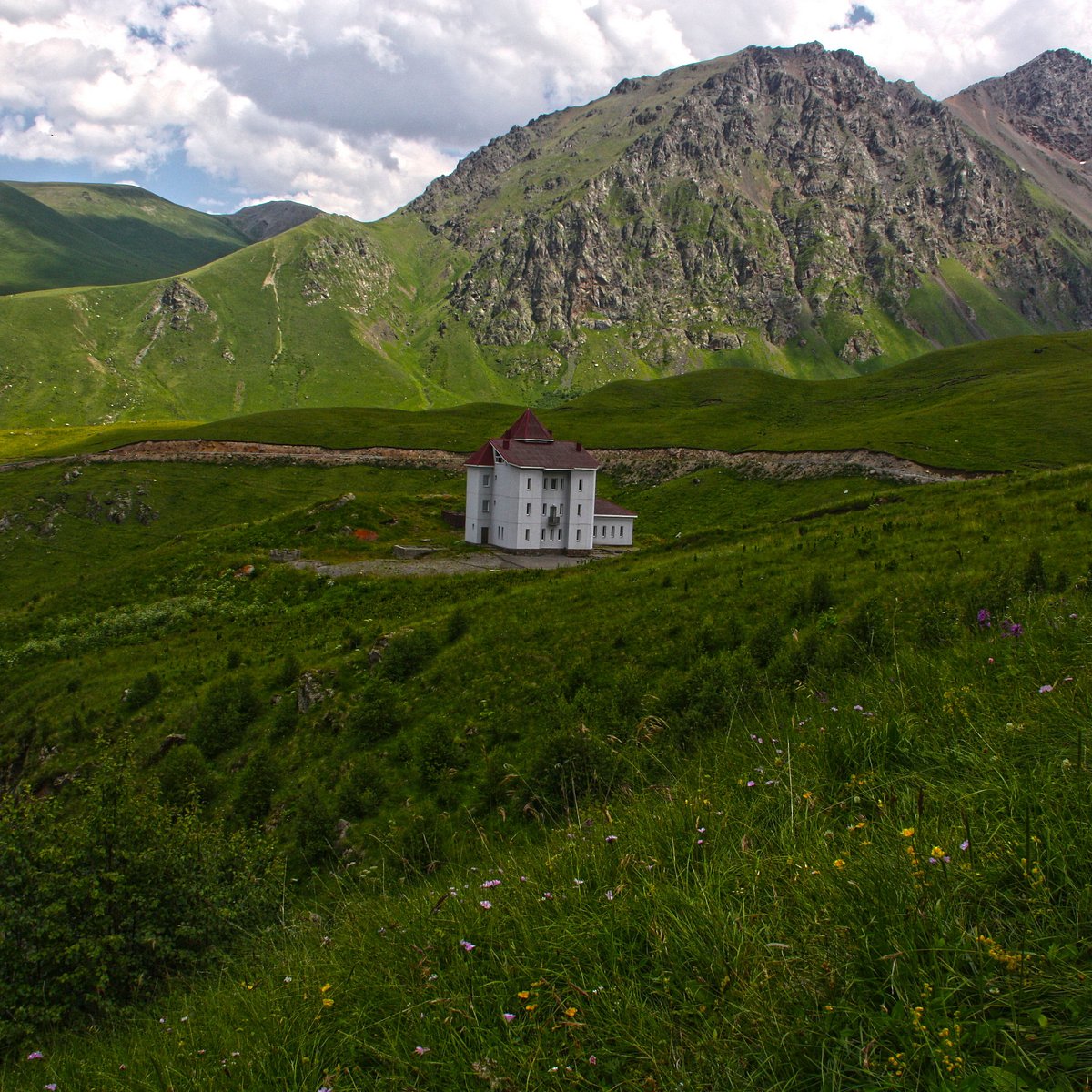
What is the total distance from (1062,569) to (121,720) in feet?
93.5

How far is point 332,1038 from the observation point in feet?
16.9

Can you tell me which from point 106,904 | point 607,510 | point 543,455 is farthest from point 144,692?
point 607,510

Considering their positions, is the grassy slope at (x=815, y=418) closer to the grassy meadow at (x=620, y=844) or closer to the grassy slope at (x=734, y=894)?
the grassy meadow at (x=620, y=844)

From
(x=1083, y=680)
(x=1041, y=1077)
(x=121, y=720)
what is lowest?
(x=121, y=720)

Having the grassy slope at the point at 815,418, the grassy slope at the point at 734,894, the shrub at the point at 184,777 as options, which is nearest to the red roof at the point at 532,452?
the grassy slope at the point at 815,418

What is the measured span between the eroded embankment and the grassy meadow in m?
42.3

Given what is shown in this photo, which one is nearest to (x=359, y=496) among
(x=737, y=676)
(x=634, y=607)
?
(x=634, y=607)

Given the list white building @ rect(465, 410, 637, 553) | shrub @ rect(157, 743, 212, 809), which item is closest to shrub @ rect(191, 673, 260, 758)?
shrub @ rect(157, 743, 212, 809)

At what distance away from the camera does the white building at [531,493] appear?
180ft

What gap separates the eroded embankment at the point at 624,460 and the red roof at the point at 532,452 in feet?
87.1

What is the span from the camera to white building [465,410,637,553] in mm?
54906

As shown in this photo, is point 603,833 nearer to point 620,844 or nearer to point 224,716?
point 620,844

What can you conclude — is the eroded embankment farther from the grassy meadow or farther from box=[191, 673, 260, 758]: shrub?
box=[191, 673, 260, 758]: shrub

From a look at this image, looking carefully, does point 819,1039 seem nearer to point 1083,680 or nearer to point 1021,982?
point 1021,982
